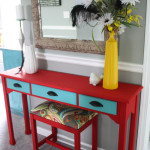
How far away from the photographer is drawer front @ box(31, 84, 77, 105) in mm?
1685

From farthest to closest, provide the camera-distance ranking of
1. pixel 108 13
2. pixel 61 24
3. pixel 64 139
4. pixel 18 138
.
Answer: pixel 18 138 → pixel 64 139 → pixel 61 24 → pixel 108 13

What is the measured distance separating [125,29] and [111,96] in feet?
1.86

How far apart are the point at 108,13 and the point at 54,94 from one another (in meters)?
0.80

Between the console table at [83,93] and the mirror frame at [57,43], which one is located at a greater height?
the mirror frame at [57,43]

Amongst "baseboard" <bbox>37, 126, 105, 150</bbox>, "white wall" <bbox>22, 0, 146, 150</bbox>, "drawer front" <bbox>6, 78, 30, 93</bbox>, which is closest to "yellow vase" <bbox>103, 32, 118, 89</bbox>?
"white wall" <bbox>22, 0, 146, 150</bbox>

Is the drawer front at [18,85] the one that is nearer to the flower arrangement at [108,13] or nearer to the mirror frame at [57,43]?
the mirror frame at [57,43]

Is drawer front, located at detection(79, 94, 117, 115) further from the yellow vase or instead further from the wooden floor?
the wooden floor

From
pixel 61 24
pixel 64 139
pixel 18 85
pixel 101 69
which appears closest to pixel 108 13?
pixel 101 69

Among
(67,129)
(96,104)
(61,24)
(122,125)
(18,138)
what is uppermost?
(61,24)

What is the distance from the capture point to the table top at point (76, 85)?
4.92 ft

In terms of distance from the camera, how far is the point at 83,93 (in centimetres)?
159

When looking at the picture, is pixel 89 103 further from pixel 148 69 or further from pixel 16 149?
pixel 16 149

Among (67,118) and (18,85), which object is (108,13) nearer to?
(67,118)

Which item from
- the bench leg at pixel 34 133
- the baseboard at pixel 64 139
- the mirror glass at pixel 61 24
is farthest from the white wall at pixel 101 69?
the bench leg at pixel 34 133
